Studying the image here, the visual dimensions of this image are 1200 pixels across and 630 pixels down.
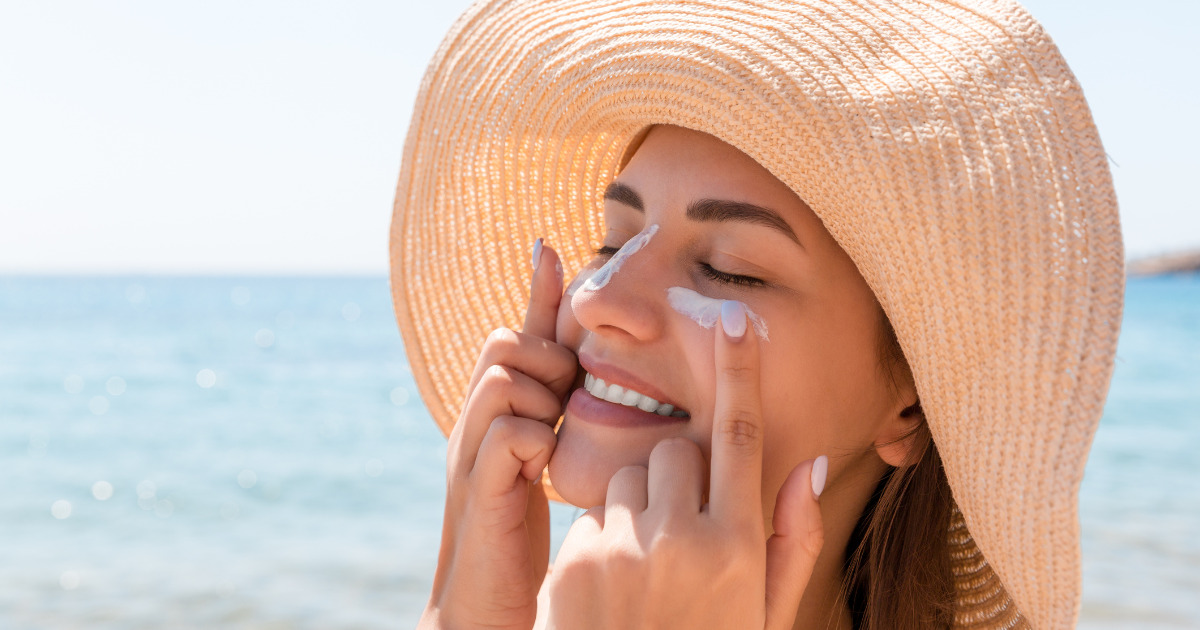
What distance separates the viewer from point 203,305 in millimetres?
43750

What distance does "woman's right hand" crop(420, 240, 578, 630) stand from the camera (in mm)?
1727

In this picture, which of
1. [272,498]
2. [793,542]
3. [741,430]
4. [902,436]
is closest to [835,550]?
[902,436]

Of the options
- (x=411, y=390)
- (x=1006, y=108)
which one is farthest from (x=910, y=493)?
(x=411, y=390)

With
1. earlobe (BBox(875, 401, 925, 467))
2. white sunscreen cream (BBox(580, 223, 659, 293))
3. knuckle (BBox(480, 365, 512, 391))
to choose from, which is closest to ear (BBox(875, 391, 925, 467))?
earlobe (BBox(875, 401, 925, 467))

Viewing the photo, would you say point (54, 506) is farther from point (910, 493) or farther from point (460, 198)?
point (910, 493)

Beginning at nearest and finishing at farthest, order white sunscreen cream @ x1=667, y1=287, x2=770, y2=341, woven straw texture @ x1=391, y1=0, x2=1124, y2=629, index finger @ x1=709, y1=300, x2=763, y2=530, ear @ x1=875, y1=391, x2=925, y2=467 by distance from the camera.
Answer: woven straw texture @ x1=391, y1=0, x2=1124, y2=629 → index finger @ x1=709, y1=300, x2=763, y2=530 → white sunscreen cream @ x1=667, y1=287, x2=770, y2=341 → ear @ x1=875, y1=391, x2=925, y2=467

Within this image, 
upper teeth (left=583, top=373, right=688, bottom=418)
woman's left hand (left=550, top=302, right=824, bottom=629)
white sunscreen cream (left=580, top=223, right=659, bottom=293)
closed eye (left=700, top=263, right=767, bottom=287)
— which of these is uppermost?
white sunscreen cream (left=580, top=223, right=659, bottom=293)

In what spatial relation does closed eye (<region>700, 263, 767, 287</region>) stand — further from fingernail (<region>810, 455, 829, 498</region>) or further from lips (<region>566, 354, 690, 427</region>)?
fingernail (<region>810, 455, 829, 498</region>)

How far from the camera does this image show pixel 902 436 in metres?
1.85

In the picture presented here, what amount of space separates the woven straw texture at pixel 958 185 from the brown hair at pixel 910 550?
148 mm

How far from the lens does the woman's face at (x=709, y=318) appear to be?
62.3 inches

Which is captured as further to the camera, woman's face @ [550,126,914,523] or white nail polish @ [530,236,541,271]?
white nail polish @ [530,236,541,271]

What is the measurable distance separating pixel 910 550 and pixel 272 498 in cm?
726

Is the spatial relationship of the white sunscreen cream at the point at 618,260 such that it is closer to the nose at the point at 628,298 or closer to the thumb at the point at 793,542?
the nose at the point at 628,298
